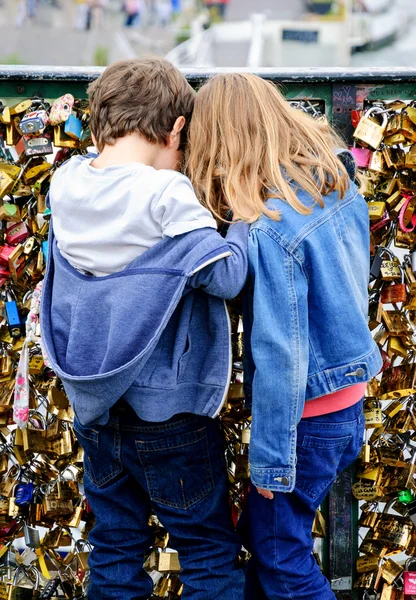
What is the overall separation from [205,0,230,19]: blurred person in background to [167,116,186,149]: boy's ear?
31.6 meters

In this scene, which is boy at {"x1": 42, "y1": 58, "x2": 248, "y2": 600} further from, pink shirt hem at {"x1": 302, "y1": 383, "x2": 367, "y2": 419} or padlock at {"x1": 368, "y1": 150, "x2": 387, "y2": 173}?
padlock at {"x1": 368, "y1": 150, "x2": 387, "y2": 173}

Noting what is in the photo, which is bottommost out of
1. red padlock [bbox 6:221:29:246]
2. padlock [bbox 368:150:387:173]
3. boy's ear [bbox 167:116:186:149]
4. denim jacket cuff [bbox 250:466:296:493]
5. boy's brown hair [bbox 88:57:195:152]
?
denim jacket cuff [bbox 250:466:296:493]

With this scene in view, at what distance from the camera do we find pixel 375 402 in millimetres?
2416

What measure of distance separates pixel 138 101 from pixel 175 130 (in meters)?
0.12

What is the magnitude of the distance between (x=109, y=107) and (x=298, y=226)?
20.2 inches

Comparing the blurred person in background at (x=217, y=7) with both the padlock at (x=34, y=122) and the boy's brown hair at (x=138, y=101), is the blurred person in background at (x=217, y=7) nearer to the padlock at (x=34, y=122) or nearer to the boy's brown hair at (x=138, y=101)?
the padlock at (x=34, y=122)

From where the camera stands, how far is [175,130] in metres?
1.91

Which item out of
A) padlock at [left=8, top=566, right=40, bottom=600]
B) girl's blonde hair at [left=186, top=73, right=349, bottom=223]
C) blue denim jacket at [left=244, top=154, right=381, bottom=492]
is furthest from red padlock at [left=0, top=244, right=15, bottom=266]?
padlock at [left=8, top=566, right=40, bottom=600]

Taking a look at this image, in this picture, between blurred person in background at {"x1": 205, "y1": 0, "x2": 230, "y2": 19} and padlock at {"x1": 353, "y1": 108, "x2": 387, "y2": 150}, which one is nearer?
padlock at {"x1": 353, "y1": 108, "x2": 387, "y2": 150}

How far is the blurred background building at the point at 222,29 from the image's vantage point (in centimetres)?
2630

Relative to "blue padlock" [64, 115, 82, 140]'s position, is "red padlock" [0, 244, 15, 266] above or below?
below

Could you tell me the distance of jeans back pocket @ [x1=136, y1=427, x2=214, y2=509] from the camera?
6.29ft

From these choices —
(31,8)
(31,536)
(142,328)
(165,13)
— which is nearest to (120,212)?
(142,328)

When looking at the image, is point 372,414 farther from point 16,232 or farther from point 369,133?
point 16,232
